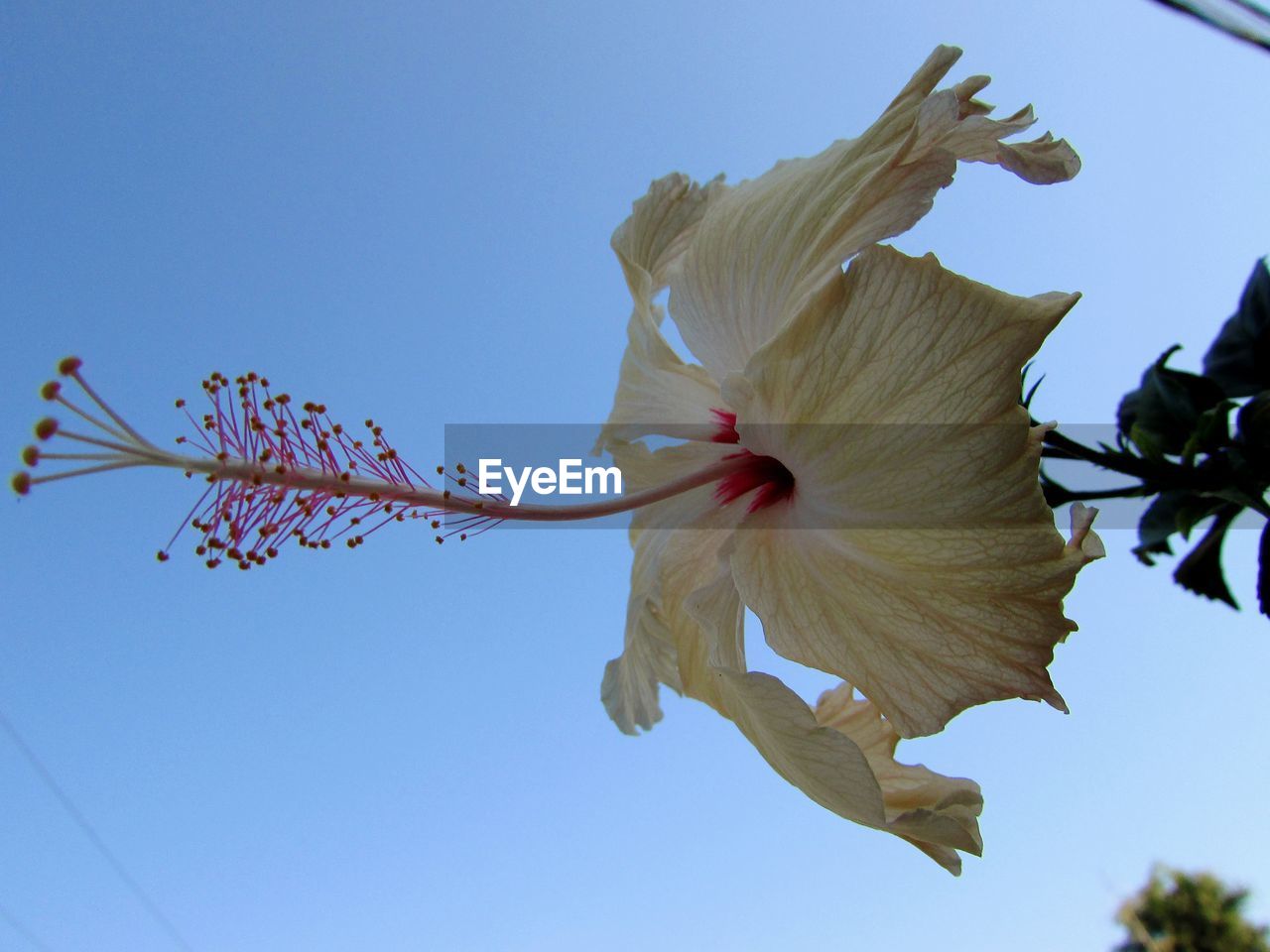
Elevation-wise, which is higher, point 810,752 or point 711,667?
point 711,667

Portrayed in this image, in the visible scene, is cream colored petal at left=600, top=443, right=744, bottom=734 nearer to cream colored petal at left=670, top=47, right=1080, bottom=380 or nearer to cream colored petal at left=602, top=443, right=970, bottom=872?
cream colored petal at left=602, top=443, right=970, bottom=872

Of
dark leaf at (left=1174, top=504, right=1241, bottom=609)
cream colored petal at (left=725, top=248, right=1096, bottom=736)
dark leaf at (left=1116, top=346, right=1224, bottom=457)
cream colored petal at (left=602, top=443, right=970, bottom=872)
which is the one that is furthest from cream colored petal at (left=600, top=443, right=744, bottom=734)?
dark leaf at (left=1174, top=504, right=1241, bottom=609)

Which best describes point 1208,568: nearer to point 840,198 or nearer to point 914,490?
point 914,490

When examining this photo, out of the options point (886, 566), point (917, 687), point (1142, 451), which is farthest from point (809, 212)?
point (1142, 451)

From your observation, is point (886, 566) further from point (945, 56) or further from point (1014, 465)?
point (945, 56)

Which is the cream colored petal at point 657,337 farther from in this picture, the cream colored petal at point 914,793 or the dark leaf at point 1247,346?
the dark leaf at point 1247,346

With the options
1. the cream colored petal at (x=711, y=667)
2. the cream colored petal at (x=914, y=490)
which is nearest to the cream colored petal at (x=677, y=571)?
the cream colored petal at (x=711, y=667)

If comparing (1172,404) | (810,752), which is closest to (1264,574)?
(1172,404)
